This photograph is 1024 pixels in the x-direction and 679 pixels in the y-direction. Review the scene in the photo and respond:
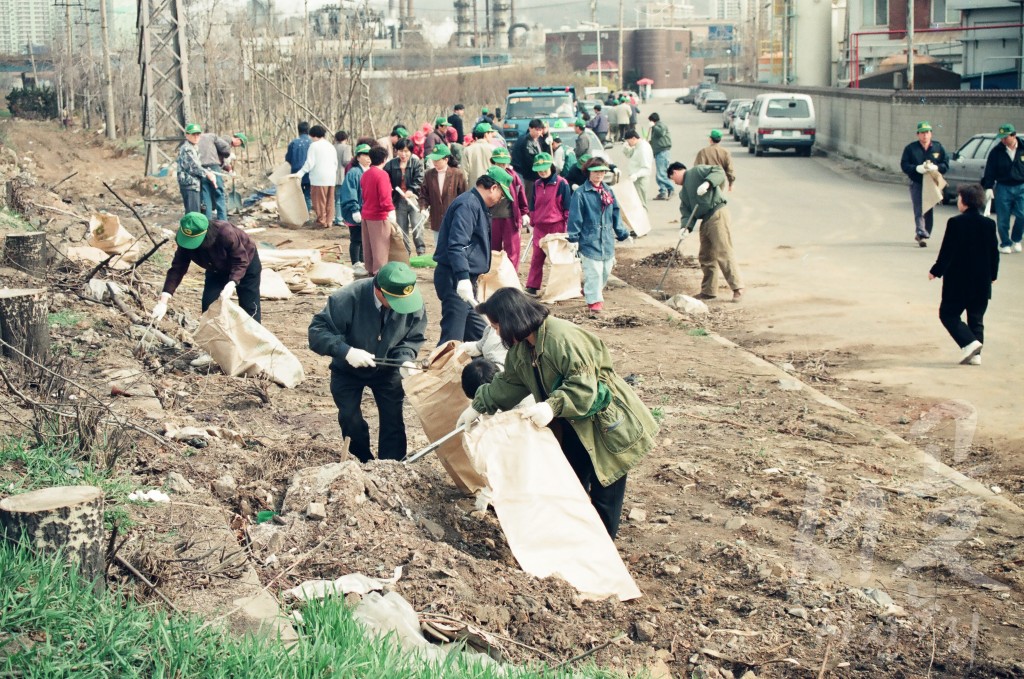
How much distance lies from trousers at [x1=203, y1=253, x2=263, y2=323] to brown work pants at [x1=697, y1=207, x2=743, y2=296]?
5.64m

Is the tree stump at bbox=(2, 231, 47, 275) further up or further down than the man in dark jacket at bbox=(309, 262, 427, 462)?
further up

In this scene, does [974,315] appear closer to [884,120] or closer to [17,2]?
[884,120]

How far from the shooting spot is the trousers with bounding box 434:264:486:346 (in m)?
8.88

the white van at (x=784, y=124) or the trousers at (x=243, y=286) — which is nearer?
the trousers at (x=243, y=286)

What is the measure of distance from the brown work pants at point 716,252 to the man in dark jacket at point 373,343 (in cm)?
667

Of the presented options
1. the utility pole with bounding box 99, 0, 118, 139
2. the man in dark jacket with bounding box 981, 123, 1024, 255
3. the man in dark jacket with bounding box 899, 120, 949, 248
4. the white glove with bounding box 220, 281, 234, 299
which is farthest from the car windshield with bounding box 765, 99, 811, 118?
the white glove with bounding box 220, 281, 234, 299

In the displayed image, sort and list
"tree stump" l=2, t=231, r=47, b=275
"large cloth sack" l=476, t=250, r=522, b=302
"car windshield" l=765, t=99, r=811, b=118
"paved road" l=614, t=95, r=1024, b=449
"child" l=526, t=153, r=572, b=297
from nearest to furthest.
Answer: "paved road" l=614, t=95, r=1024, b=449 → "tree stump" l=2, t=231, r=47, b=275 → "large cloth sack" l=476, t=250, r=522, b=302 → "child" l=526, t=153, r=572, b=297 → "car windshield" l=765, t=99, r=811, b=118

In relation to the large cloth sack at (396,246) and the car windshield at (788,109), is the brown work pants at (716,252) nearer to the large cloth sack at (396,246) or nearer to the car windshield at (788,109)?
the large cloth sack at (396,246)

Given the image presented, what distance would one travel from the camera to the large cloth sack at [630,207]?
50.0ft

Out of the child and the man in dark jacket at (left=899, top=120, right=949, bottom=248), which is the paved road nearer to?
the man in dark jacket at (left=899, top=120, right=949, bottom=248)

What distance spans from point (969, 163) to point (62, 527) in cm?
1796

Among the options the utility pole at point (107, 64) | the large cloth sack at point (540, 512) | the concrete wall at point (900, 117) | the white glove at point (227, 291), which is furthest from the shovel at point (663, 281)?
the utility pole at point (107, 64)

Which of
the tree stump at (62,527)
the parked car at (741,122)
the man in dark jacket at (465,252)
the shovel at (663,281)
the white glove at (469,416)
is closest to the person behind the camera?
the tree stump at (62,527)

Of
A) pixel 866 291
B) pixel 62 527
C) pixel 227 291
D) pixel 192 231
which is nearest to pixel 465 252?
pixel 227 291
